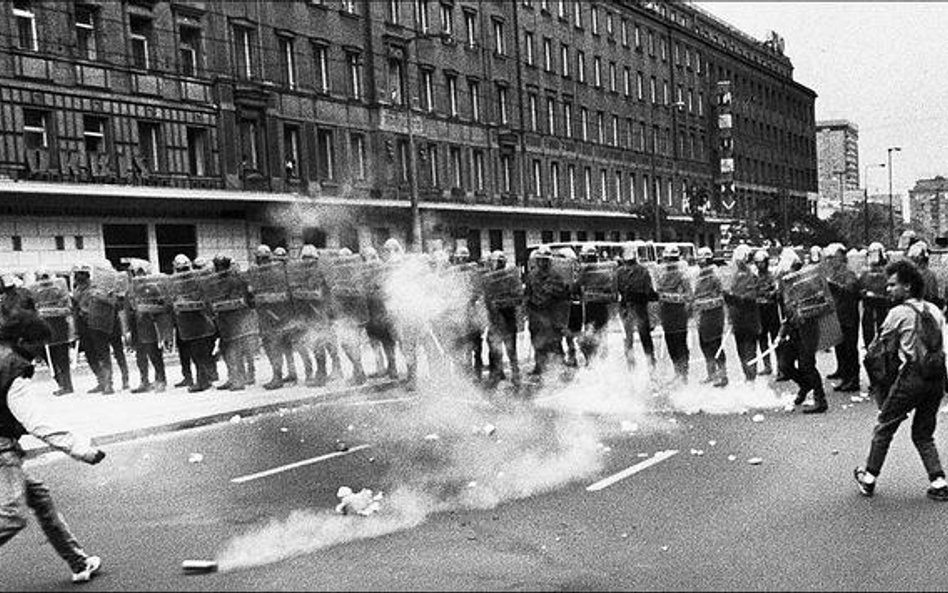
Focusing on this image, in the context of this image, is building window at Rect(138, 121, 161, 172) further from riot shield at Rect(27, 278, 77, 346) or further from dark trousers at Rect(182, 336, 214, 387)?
dark trousers at Rect(182, 336, 214, 387)

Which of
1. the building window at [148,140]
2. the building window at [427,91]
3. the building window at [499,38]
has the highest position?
the building window at [499,38]

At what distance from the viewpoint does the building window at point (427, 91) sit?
2800 centimetres

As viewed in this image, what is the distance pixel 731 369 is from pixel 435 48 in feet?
60.9

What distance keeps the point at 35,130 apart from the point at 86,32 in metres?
8.80

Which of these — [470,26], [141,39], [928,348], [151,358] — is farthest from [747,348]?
[470,26]

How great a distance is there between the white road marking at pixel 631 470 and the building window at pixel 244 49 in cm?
509

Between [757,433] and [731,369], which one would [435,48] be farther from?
[757,433]

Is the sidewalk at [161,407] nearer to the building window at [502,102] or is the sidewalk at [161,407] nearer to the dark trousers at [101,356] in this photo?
the dark trousers at [101,356]

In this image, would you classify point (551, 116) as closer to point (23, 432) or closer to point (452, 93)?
point (452, 93)

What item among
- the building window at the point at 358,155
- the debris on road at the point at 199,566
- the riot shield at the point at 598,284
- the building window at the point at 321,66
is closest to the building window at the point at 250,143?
the building window at the point at 321,66

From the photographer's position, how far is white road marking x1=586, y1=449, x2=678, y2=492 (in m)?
6.68

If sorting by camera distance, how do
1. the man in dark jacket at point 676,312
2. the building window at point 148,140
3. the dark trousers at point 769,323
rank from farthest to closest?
1. the building window at point 148,140
2. the dark trousers at point 769,323
3. the man in dark jacket at point 676,312

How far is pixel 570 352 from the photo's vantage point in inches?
505

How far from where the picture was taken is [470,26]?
35344 mm
